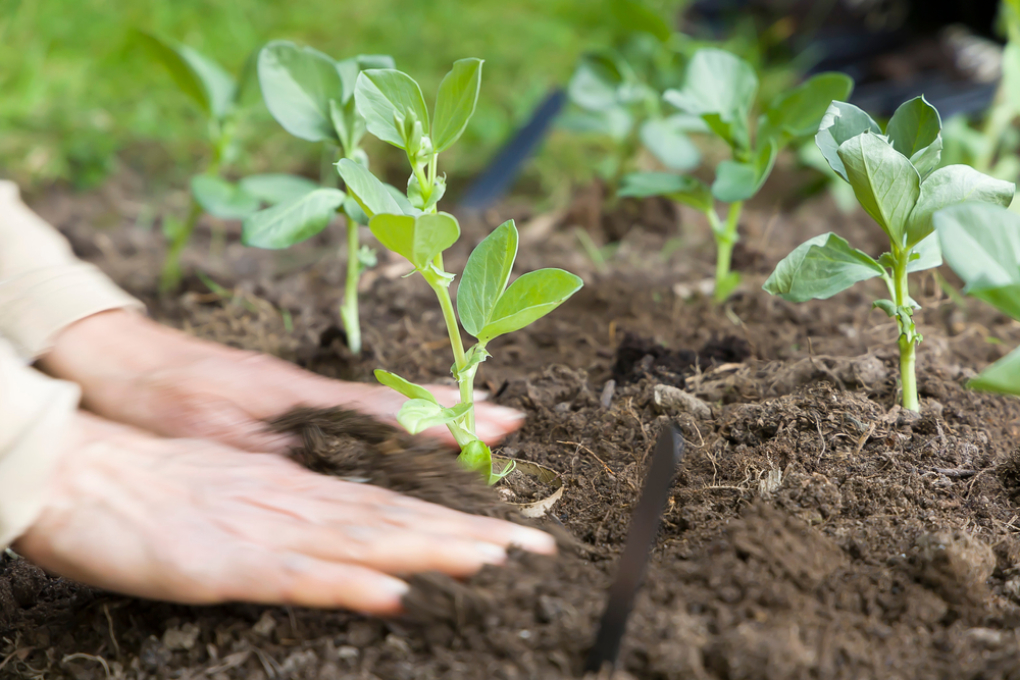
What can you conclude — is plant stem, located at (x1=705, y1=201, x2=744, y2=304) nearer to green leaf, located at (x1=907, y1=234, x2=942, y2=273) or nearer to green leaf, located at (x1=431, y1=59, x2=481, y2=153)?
green leaf, located at (x1=907, y1=234, x2=942, y2=273)

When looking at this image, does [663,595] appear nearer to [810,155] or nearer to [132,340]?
[132,340]

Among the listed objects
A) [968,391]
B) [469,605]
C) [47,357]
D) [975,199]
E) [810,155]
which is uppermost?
[975,199]

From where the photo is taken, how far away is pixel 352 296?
1318 millimetres

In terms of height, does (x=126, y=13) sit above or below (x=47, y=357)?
above

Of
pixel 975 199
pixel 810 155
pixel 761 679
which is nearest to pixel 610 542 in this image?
pixel 761 679

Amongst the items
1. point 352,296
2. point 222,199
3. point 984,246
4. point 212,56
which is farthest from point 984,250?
point 212,56

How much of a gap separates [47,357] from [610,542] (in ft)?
3.03

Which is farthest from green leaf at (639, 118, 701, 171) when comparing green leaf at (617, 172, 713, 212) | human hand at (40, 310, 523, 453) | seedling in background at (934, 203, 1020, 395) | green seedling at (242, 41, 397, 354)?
seedling in background at (934, 203, 1020, 395)

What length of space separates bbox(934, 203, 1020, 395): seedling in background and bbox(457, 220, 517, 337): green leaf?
444mm

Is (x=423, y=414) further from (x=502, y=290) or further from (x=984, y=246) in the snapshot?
(x=984, y=246)

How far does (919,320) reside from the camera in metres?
1.41

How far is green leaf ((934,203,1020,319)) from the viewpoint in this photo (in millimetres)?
739

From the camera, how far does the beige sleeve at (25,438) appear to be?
2.72ft

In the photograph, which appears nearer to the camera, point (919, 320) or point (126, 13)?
point (919, 320)
